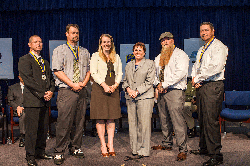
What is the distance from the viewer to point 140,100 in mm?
3104

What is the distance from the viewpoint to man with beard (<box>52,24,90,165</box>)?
3068mm

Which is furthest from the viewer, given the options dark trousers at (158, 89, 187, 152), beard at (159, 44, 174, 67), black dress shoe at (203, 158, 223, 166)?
beard at (159, 44, 174, 67)

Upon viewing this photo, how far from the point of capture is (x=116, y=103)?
3234mm

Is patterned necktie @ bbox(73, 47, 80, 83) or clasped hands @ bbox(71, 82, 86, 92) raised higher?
patterned necktie @ bbox(73, 47, 80, 83)

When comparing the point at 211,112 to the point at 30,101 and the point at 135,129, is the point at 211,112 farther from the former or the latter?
the point at 30,101

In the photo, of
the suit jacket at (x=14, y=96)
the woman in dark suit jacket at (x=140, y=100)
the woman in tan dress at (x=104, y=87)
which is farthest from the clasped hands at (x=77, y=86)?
the suit jacket at (x=14, y=96)

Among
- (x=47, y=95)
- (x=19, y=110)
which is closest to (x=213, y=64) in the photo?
(x=47, y=95)

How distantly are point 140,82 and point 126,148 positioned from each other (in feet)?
4.27

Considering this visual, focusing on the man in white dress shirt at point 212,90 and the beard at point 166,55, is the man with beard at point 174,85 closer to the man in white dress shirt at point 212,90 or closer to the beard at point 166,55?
the beard at point 166,55

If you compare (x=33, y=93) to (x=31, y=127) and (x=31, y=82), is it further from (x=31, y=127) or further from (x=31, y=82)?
(x=31, y=127)

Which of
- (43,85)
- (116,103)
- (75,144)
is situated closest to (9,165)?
(75,144)

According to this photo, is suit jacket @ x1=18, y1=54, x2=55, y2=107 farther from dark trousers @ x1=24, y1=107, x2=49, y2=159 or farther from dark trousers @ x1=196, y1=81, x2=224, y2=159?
dark trousers @ x1=196, y1=81, x2=224, y2=159

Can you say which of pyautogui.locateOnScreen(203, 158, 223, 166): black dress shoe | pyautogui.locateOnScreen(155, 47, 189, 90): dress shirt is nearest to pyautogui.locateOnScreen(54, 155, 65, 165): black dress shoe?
pyautogui.locateOnScreen(155, 47, 189, 90): dress shirt

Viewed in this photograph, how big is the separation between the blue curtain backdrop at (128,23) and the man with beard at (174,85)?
3.57 metres
